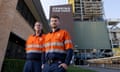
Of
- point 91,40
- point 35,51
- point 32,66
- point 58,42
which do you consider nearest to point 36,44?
point 35,51

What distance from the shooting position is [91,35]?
373 feet

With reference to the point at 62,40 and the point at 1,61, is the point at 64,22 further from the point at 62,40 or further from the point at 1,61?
the point at 62,40

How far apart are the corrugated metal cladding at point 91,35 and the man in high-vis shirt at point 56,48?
10495 centimetres

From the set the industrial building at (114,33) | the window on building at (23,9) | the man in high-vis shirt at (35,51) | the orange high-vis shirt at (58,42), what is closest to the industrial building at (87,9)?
the industrial building at (114,33)

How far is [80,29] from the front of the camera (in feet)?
372

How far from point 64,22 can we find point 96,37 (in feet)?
52.5

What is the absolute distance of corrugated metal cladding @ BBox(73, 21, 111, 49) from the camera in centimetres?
11125

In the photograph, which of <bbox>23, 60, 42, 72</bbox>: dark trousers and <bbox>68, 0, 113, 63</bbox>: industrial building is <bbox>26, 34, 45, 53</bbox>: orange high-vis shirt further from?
<bbox>68, 0, 113, 63</bbox>: industrial building

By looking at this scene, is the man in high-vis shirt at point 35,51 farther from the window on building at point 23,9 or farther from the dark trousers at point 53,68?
the window on building at point 23,9

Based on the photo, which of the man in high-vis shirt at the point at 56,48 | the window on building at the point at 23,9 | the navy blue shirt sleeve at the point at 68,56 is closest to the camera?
the navy blue shirt sleeve at the point at 68,56

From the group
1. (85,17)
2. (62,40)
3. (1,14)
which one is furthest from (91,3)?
(62,40)

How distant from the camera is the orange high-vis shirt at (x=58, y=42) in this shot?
5.32m

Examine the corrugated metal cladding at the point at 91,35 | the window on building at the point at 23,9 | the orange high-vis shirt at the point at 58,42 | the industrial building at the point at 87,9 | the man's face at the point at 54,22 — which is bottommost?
the orange high-vis shirt at the point at 58,42

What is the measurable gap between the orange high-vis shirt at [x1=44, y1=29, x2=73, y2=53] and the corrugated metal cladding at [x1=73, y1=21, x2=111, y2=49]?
105 metres
